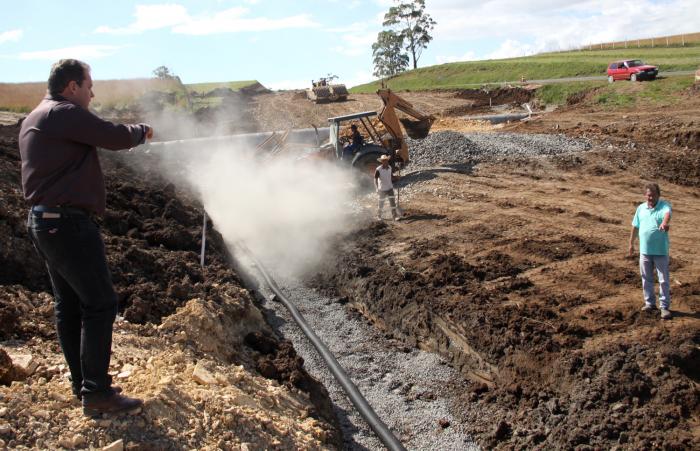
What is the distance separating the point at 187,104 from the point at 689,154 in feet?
112

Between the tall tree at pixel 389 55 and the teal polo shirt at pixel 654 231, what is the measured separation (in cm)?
8758

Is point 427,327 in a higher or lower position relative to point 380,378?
higher

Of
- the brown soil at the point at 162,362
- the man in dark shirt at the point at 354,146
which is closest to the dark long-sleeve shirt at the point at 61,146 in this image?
the brown soil at the point at 162,362

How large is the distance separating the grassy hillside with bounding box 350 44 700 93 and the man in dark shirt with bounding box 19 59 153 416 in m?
39.8

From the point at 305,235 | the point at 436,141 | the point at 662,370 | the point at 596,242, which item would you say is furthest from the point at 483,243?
the point at 436,141

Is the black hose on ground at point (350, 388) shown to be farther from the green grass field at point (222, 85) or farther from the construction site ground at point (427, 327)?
the green grass field at point (222, 85)

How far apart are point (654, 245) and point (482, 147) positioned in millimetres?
13530

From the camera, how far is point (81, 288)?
13.3ft

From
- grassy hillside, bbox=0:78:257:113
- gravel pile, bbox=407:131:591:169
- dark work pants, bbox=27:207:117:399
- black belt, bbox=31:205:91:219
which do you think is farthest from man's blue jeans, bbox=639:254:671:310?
grassy hillside, bbox=0:78:257:113

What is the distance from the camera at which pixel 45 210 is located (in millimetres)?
3980

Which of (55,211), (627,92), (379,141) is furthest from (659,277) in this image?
(627,92)

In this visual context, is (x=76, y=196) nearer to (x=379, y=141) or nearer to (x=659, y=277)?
(x=659, y=277)

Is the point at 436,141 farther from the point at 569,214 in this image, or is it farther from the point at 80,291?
the point at 80,291

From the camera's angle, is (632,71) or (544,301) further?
(632,71)
